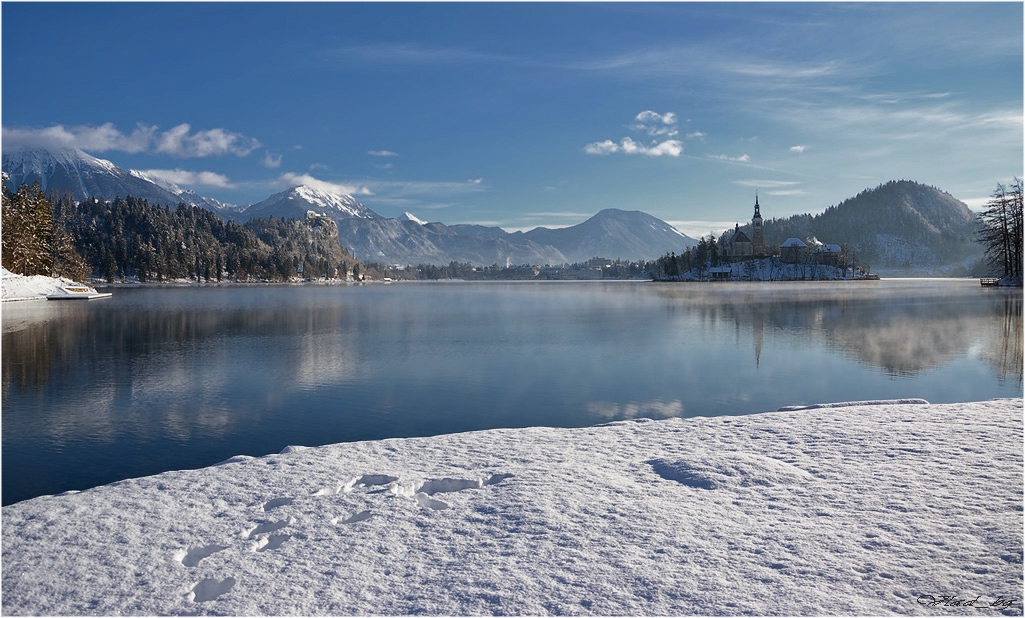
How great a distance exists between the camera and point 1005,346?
94.8ft

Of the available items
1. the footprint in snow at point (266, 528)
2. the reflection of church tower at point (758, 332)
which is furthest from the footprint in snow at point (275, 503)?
the reflection of church tower at point (758, 332)

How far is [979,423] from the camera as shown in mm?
12266

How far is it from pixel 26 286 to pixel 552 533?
9634 centimetres

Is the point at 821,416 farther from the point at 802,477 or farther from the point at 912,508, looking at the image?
the point at 912,508

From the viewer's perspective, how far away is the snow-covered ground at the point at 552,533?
19.8ft

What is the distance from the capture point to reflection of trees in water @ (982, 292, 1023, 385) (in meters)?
22.4

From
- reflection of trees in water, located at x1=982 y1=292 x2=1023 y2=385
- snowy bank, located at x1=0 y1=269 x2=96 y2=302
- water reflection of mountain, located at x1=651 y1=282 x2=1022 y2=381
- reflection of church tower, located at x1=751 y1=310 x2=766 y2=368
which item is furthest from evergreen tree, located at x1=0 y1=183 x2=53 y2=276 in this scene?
reflection of trees in water, located at x1=982 y1=292 x2=1023 y2=385

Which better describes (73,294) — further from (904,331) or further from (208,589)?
(904,331)

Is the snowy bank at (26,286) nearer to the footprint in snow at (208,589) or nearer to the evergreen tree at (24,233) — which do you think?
the evergreen tree at (24,233)

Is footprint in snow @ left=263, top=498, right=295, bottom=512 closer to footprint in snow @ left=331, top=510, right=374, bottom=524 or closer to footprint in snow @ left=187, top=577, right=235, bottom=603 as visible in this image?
footprint in snow @ left=331, top=510, right=374, bottom=524

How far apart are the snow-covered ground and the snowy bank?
83.9m

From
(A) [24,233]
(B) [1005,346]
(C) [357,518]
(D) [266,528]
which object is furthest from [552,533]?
(A) [24,233]

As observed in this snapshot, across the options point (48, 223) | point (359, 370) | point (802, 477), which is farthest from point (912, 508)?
point (48, 223)

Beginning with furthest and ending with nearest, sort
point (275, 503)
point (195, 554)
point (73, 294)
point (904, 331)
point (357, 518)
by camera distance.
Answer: point (73, 294), point (904, 331), point (275, 503), point (357, 518), point (195, 554)
